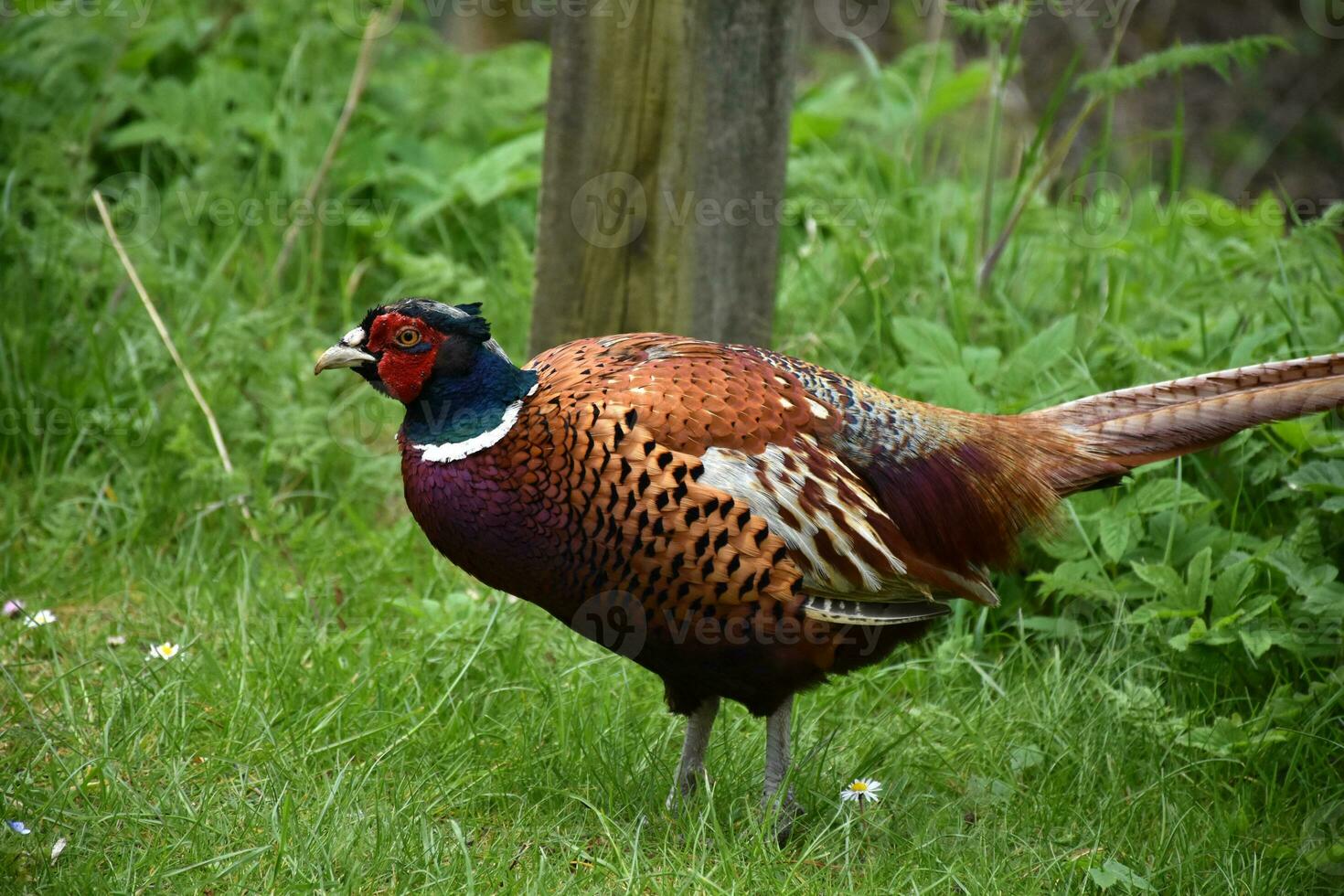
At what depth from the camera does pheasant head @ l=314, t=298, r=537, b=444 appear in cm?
283

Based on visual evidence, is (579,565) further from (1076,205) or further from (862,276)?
(1076,205)

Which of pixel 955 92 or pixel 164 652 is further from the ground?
pixel 955 92

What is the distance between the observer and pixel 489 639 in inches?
140

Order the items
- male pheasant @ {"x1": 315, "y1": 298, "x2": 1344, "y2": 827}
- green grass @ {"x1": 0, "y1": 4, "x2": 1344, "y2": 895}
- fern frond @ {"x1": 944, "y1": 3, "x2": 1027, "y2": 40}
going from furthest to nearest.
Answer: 1. fern frond @ {"x1": 944, "y1": 3, "x2": 1027, "y2": 40}
2. green grass @ {"x1": 0, "y1": 4, "x2": 1344, "y2": 895}
3. male pheasant @ {"x1": 315, "y1": 298, "x2": 1344, "y2": 827}

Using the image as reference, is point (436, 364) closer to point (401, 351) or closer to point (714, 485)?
point (401, 351)

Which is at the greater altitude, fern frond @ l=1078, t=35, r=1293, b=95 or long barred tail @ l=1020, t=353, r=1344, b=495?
fern frond @ l=1078, t=35, r=1293, b=95

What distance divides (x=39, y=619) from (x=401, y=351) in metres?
1.50

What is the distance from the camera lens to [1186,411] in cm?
312

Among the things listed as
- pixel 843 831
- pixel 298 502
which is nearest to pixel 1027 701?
pixel 843 831

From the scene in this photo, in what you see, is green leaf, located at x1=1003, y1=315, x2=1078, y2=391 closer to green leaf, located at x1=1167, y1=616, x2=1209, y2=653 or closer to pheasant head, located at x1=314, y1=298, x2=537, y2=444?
green leaf, located at x1=1167, y1=616, x2=1209, y2=653

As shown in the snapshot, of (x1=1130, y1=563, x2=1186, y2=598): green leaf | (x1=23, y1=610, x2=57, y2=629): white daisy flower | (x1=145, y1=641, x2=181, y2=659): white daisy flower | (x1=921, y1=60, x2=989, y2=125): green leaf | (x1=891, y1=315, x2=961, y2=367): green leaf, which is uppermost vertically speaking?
(x1=921, y1=60, x2=989, y2=125): green leaf

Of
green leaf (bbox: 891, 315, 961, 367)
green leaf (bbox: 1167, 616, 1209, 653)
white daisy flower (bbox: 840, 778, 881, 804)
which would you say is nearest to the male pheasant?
white daisy flower (bbox: 840, 778, 881, 804)

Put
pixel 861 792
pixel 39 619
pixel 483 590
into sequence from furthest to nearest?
pixel 483 590 → pixel 39 619 → pixel 861 792

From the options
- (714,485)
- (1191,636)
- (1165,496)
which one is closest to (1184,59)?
(1165,496)
